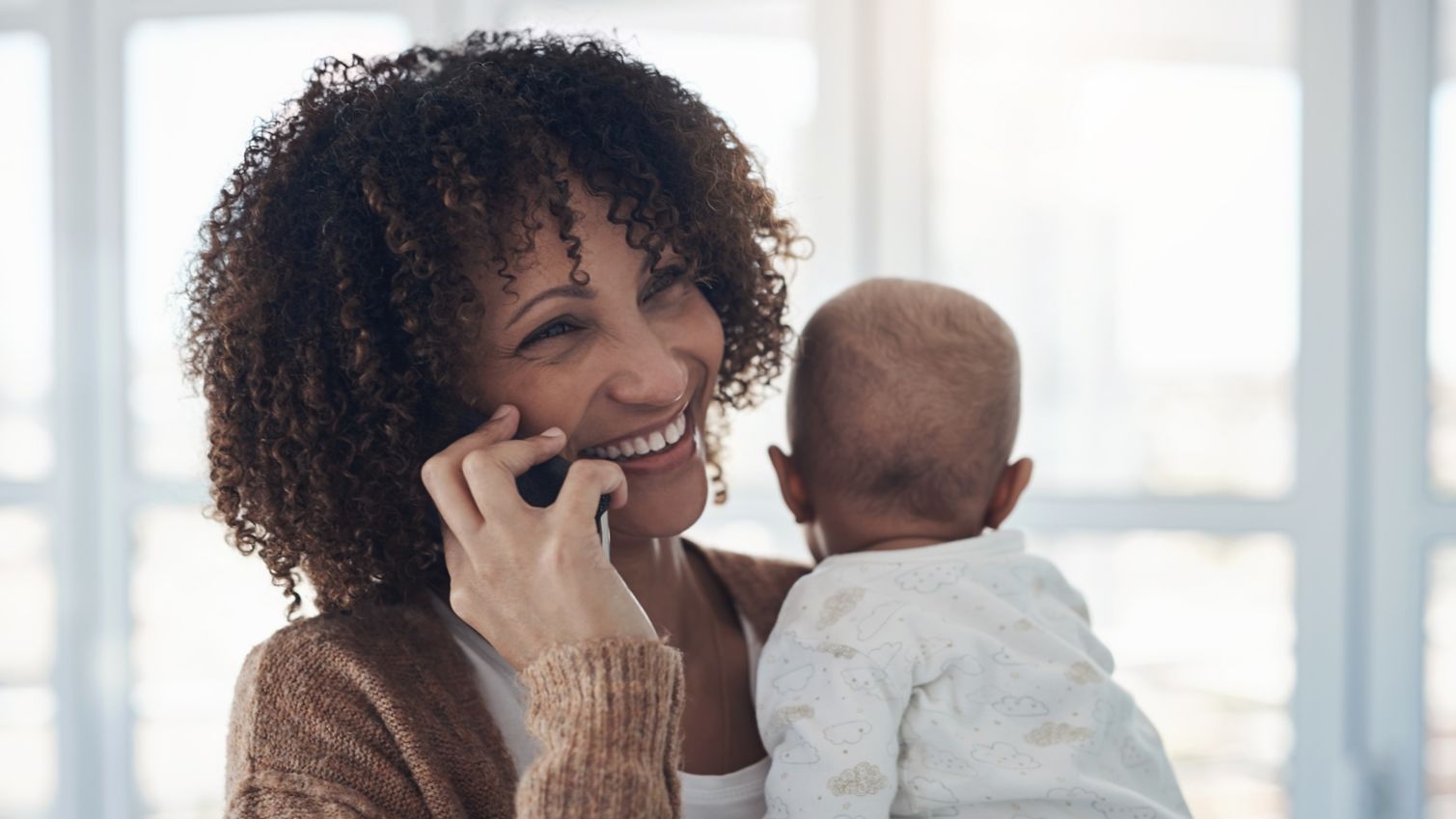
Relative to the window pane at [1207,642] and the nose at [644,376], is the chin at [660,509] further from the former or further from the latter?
the window pane at [1207,642]

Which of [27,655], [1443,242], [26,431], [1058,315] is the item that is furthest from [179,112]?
[1443,242]

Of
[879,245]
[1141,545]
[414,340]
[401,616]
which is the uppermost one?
[879,245]

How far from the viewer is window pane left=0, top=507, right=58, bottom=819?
303 cm

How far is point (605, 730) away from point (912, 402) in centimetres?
59

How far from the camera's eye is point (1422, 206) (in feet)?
8.79

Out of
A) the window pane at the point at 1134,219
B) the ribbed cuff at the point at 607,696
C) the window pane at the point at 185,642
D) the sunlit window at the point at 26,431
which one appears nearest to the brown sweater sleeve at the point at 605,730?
the ribbed cuff at the point at 607,696

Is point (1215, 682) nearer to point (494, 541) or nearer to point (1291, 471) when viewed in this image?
point (1291, 471)

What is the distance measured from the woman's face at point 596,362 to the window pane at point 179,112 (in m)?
2.08

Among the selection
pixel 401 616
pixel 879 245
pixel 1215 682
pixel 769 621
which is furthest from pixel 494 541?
pixel 1215 682

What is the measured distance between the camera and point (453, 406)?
1159 millimetres

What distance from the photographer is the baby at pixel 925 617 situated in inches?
44.6

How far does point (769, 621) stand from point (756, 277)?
0.44 m

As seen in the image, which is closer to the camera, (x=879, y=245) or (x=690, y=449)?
(x=690, y=449)

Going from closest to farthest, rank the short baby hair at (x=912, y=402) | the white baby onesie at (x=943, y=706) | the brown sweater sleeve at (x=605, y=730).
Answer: the brown sweater sleeve at (x=605, y=730)
the white baby onesie at (x=943, y=706)
the short baby hair at (x=912, y=402)
